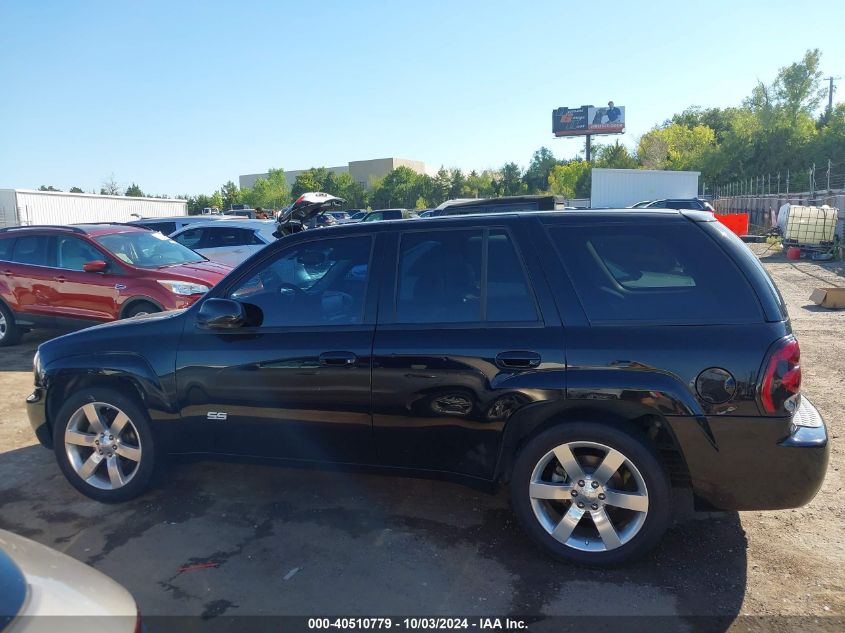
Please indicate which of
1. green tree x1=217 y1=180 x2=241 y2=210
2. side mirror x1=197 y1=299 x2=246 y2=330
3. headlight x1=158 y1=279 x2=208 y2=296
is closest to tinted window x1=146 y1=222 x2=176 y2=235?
headlight x1=158 y1=279 x2=208 y2=296

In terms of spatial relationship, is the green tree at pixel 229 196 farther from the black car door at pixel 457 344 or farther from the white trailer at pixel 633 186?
the black car door at pixel 457 344

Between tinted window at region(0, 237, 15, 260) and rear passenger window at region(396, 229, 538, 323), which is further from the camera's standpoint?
tinted window at region(0, 237, 15, 260)

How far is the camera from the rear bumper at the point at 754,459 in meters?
3.12

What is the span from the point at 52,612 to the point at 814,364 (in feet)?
25.4

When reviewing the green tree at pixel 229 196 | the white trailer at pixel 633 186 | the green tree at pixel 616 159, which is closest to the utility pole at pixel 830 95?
the green tree at pixel 616 159

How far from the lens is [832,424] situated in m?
5.33

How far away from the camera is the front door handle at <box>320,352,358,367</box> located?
3.72m

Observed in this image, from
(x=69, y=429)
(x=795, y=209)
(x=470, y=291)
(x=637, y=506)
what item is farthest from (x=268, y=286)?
(x=795, y=209)

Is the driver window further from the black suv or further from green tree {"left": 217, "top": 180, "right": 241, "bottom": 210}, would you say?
green tree {"left": 217, "top": 180, "right": 241, "bottom": 210}

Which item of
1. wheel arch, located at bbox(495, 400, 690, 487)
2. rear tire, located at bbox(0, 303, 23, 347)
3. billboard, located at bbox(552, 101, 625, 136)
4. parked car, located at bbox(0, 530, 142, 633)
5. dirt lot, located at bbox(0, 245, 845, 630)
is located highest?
billboard, located at bbox(552, 101, 625, 136)

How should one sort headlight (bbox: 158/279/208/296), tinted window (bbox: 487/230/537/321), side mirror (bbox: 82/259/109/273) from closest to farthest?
tinted window (bbox: 487/230/537/321) → headlight (bbox: 158/279/208/296) → side mirror (bbox: 82/259/109/273)

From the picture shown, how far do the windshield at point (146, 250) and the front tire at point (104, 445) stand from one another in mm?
4818

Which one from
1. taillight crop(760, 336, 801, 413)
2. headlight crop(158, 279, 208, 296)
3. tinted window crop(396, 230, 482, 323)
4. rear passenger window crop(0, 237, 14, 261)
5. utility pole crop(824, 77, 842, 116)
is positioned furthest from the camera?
utility pole crop(824, 77, 842, 116)

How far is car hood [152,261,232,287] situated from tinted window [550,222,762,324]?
5810 mm
